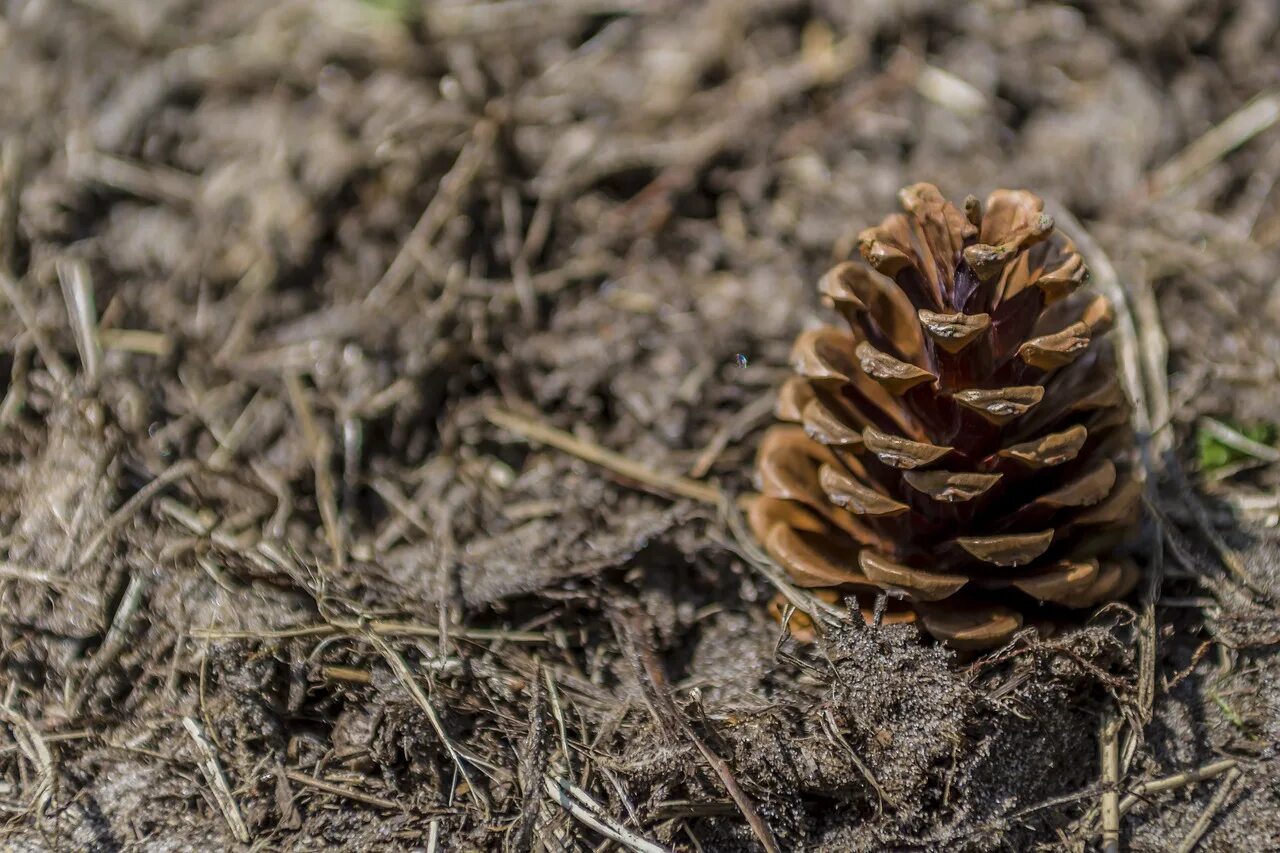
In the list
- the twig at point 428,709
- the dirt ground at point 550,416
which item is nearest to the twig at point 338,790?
the dirt ground at point 550,416

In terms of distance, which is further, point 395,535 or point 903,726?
point 395,535

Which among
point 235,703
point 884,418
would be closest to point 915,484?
point 884,418

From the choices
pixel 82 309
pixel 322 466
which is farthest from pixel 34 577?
pixel 82 309

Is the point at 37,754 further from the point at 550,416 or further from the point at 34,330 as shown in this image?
the point at 550,416

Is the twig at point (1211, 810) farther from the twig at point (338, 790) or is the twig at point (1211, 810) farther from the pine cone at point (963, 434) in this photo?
the twig at point (338, 790)

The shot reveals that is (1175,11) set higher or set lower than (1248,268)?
higher

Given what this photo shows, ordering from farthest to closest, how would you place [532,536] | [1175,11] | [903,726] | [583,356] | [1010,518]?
[1175,11] → [583,356] → [532,536] → [1010,518] → [903,726]

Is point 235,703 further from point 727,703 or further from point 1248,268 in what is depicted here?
point 1248,268
